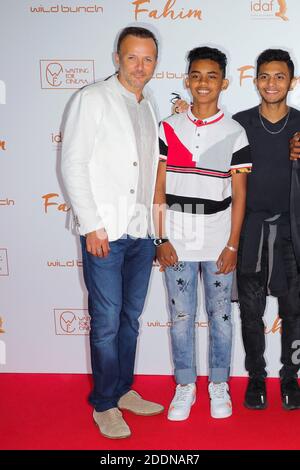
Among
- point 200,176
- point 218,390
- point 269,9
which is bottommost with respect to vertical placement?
point 218,390

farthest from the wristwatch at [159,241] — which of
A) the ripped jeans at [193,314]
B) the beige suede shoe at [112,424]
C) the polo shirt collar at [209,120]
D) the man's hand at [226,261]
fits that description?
the beige suede shoe at [112,424]

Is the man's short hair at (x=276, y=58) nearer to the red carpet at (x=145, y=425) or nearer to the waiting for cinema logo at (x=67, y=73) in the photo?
the waiting for cinema logo at (x=67, y=73)

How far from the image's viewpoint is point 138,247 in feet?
7.61

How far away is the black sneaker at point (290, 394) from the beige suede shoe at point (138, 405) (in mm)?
592

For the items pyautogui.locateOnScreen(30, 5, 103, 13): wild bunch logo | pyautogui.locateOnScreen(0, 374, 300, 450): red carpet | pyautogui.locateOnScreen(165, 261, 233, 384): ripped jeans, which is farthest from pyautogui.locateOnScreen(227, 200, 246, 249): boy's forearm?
pyautogui.locateOnScreen(30, 5, 103, 13): wild bunch logo

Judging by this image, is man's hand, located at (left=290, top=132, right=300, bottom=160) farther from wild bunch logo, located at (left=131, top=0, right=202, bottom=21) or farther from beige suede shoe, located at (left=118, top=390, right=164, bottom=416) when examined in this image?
beige suede shoe, located at (left=118, top=390, right=164, bottom=416)

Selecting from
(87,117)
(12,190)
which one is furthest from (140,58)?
(12,190)

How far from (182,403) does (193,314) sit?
0.42m

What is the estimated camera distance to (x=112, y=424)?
2.28 metres

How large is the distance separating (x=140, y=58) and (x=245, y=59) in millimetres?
693

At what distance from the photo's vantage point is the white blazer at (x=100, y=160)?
6.80 ft

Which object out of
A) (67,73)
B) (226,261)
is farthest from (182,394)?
(67,73)

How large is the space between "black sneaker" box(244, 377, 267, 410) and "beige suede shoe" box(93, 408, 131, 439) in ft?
2.04

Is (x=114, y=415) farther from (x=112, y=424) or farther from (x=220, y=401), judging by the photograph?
(x=220, y=401)
